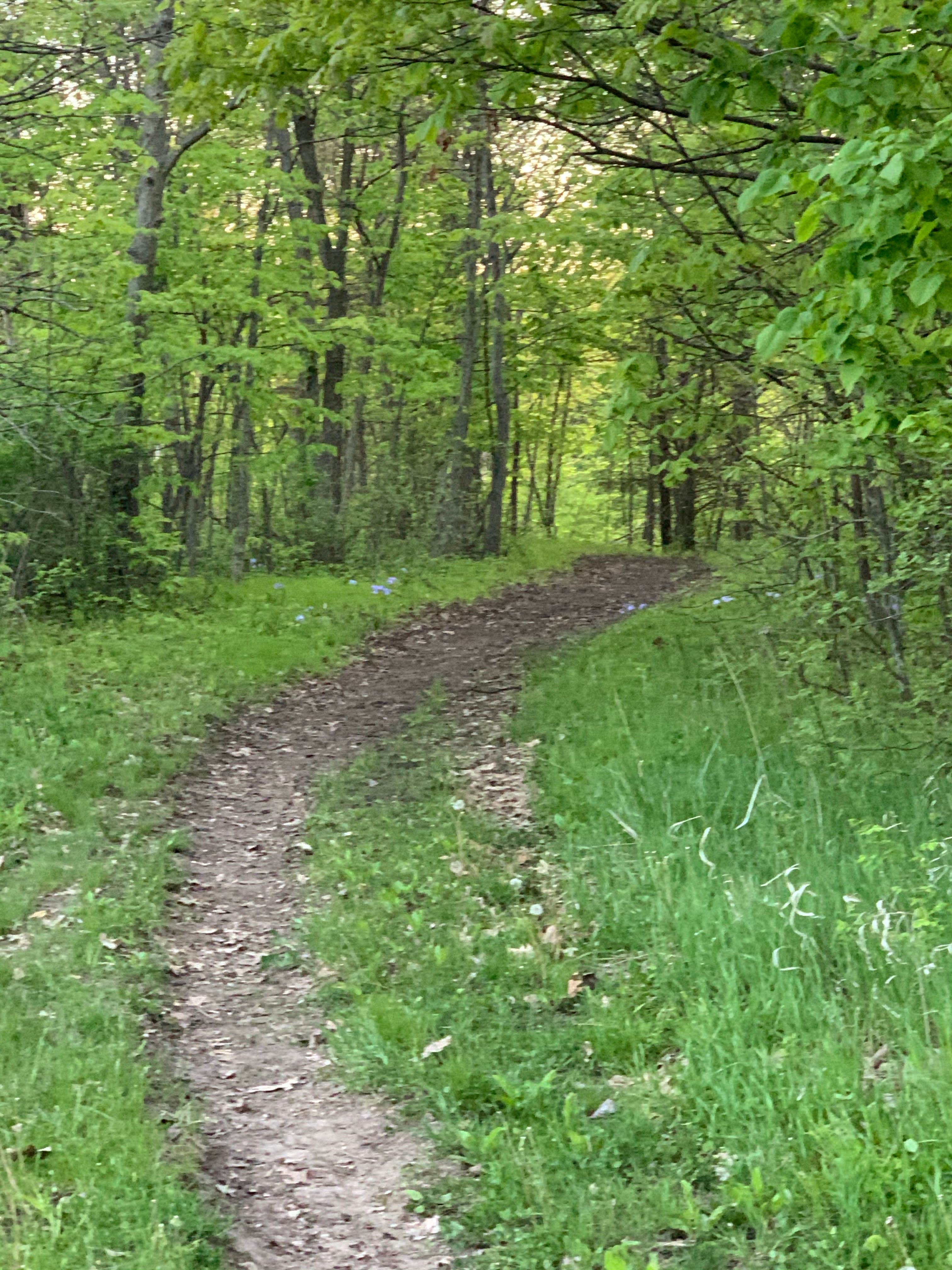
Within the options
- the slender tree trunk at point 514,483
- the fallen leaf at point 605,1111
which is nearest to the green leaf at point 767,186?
the fallen leaf at point 605,1111

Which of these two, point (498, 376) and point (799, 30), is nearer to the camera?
point (799, 30)

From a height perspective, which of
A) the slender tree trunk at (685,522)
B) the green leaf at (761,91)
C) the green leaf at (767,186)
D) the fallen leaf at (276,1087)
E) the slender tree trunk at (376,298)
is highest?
the slender tree trunk at (376,298)

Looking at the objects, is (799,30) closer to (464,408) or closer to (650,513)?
(464,408)

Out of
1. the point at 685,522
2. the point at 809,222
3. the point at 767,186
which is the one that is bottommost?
the point at 685,522

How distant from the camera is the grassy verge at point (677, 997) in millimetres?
3525

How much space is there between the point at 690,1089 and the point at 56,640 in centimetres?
1030

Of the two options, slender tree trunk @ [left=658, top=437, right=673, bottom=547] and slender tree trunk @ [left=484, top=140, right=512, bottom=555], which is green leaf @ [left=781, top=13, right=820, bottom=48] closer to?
slender tree trunk @ [left=484, top=140, right=512, bottom=555]

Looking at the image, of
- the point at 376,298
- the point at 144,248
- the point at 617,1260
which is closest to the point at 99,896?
the point at 617,1260

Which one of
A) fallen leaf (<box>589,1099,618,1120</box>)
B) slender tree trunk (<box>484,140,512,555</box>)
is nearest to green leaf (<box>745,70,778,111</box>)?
fallen leaf (<box>589,1099,618,1120</box>)

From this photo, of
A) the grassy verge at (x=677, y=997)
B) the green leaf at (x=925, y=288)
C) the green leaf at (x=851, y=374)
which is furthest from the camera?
the green leaf at (x=851, y=374)

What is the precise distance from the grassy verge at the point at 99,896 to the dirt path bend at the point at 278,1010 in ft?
0.69

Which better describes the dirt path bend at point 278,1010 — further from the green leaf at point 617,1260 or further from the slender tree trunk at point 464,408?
the slender tree trunk at point 464,408

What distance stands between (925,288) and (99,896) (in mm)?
5419

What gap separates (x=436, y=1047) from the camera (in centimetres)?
487
